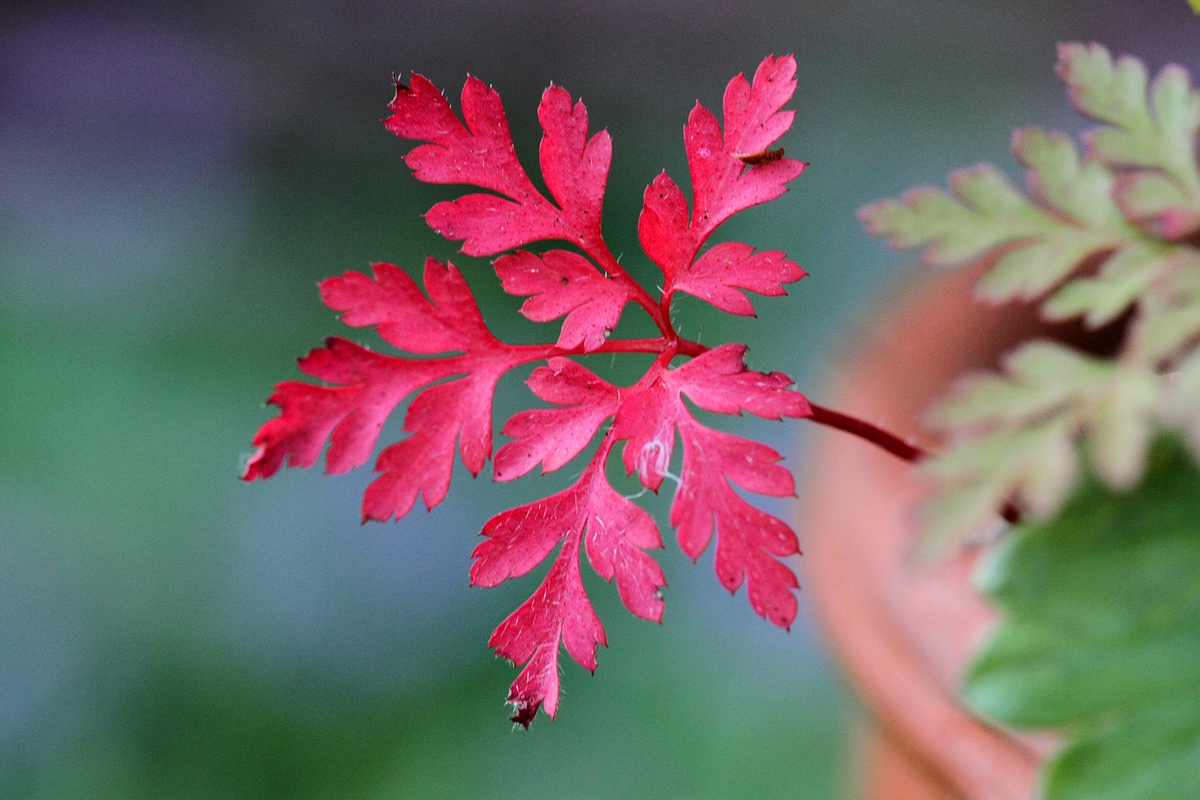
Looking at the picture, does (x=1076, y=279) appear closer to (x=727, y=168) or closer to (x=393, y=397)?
(x=727, y=168)

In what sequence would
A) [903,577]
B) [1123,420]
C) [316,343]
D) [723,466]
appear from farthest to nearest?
[316,343] < [903,577] < [723,466] < [1123,420]

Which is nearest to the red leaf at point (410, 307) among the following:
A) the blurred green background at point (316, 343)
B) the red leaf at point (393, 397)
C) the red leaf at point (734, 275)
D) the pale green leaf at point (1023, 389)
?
the red leaf at point (393, 397)

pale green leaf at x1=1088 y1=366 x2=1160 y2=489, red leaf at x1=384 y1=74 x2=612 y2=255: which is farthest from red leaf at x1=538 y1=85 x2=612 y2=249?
pale green leaf at x1=1088 y1=366 x2=1160 y2=489

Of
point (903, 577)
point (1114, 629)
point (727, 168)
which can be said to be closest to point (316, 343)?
point (903, 577)

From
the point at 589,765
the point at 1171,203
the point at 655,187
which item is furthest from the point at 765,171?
the point at 589,765

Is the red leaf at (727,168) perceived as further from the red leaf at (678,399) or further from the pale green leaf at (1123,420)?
the pale green leaf at (1123,420)

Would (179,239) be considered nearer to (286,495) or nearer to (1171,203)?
(286,495)
